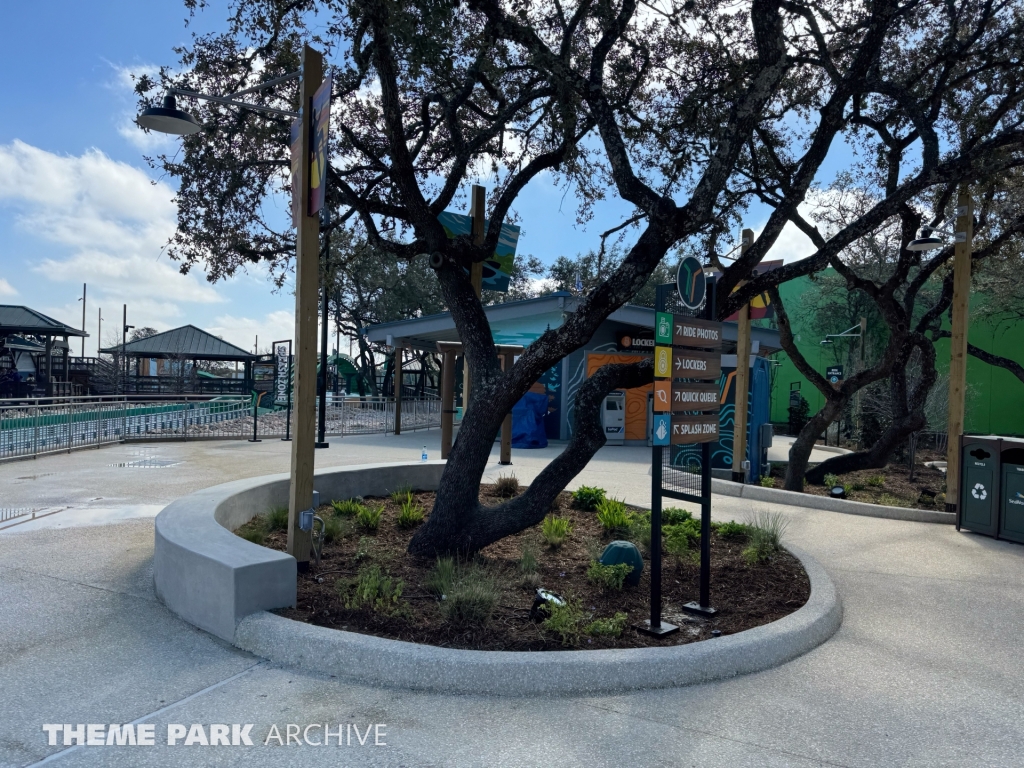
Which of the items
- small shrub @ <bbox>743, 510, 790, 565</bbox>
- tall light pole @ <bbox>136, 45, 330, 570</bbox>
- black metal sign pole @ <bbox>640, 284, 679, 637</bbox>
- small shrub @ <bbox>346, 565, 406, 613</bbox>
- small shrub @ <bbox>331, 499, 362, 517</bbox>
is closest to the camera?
black metal sign pole @ <bbox>640, 284, 679, 637</bbox>

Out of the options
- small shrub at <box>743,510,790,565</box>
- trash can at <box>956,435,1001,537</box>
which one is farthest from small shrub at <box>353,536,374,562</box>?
trash can at <box>956,435,1001,537</box>

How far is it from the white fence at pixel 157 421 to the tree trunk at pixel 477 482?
10746mm

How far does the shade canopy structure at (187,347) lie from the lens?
43.6 meters

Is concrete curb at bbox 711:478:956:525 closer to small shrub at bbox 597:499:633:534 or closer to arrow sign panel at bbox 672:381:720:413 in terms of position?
small shrub at bbox 597:499:633:534

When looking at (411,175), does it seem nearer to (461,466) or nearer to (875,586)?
(461,466)

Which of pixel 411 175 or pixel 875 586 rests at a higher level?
pixel 411 175

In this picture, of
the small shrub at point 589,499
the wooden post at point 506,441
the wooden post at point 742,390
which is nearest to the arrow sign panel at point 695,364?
the small shrub at point 589,499

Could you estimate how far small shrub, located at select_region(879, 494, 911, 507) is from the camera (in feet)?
36.1

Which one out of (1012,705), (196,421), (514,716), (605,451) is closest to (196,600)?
(514,716)

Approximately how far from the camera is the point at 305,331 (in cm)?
563

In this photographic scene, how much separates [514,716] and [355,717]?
79 centimetres

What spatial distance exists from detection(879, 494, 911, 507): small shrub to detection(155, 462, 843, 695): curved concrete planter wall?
6192 millimetres

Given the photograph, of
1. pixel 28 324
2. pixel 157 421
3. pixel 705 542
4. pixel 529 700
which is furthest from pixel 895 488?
pixel 28 324

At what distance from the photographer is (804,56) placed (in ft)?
32.5
